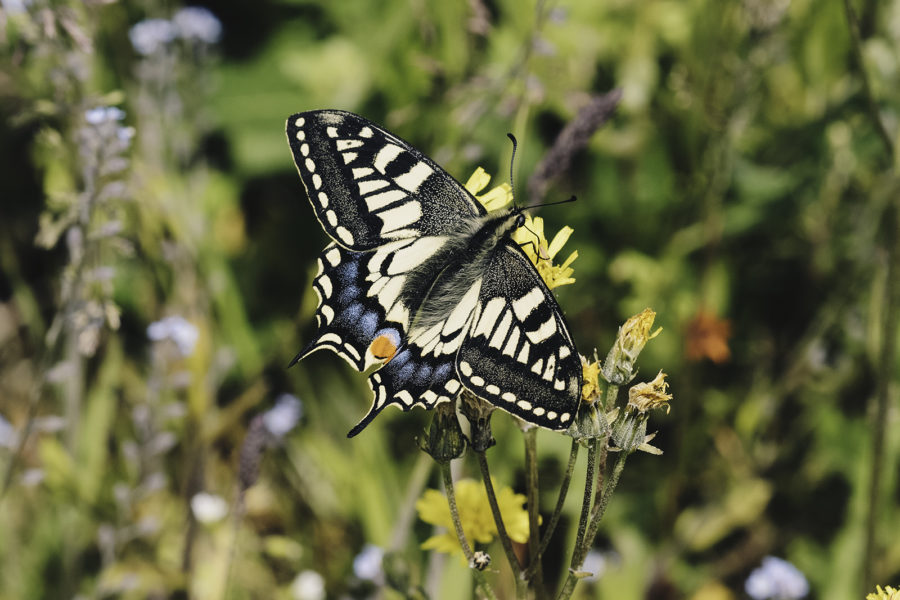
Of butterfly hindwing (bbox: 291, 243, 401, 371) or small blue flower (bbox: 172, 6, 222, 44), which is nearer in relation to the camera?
butterfly hindwing (bbox: 291, 243, 401, 371)

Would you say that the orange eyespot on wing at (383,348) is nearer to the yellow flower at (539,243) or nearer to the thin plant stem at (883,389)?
the yellow flower at (539,243)

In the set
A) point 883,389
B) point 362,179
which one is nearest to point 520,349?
point 362,179

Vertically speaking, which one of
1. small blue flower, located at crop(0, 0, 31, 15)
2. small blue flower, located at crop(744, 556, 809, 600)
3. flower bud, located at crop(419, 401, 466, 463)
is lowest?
small blue flower, located at crop(744, 556, 809, 600)

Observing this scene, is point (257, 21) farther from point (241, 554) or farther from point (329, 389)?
point (241, 554)

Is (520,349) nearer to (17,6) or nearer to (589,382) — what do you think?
(589,382)

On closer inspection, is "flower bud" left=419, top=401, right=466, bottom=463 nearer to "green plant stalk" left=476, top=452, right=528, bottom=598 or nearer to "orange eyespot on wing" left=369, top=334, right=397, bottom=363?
"green plant stalk" left=476, top=452, right=528, bottom=598

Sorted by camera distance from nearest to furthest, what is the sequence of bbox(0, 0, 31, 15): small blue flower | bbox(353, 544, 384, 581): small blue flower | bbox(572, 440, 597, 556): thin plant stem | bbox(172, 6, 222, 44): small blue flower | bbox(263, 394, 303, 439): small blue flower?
bbox(572, 440, 597, 556): thin plant stem, bbox(0, 0, 31, 15): small blue flower, bbox(353, 544, 384, 581): small blue flower, bbox(263, 394, 303, 439): small blue flower, bbox(172, 6, 222, 44): small blue flower

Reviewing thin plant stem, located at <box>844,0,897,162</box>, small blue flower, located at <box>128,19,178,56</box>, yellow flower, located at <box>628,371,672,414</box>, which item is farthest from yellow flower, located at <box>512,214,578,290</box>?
small blue flower, located at <box>128,19,178,56</box>
